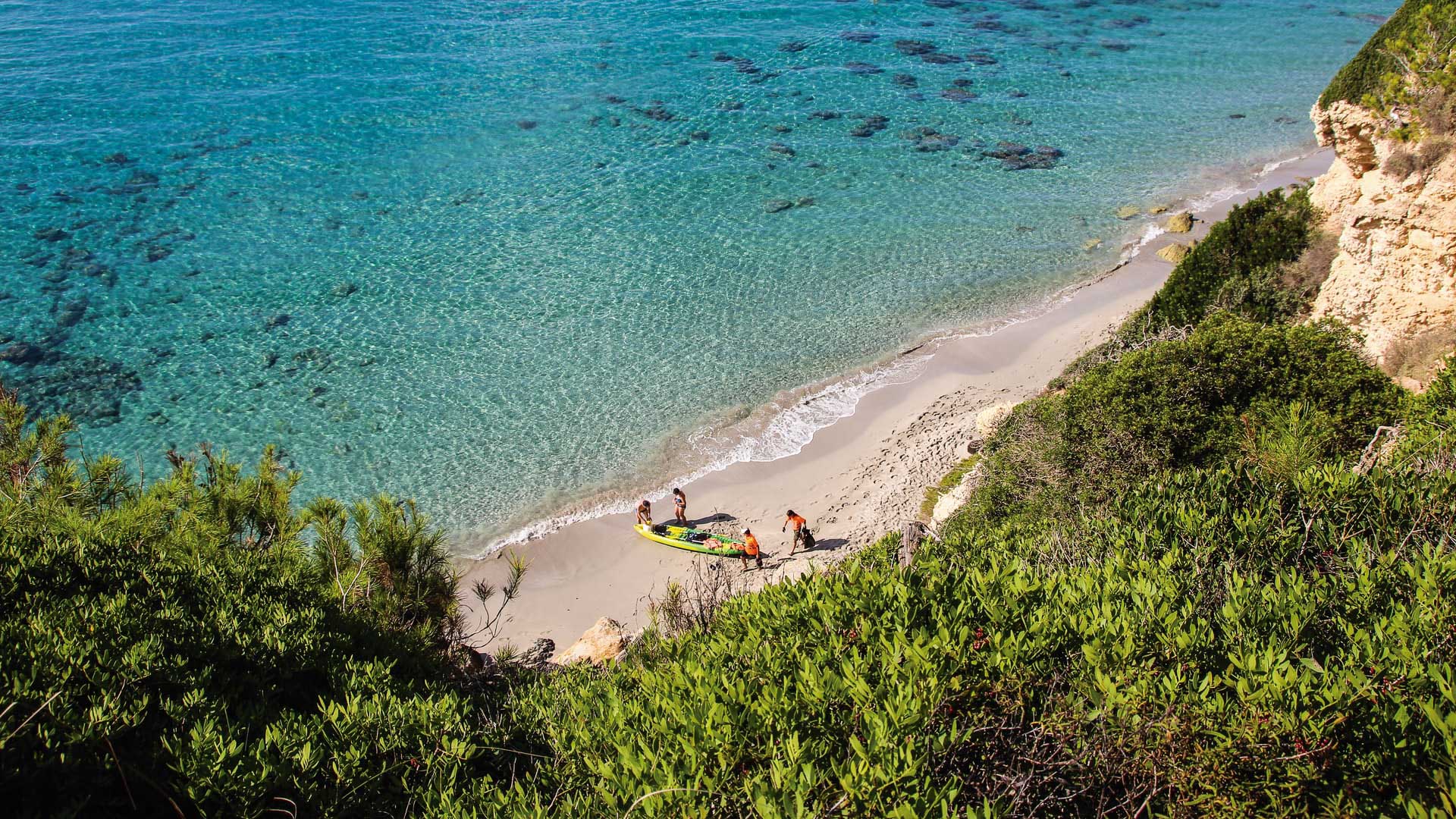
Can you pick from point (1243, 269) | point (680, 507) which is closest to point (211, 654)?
point (680, 507)

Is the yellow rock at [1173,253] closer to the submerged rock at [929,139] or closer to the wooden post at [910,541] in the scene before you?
the submerged rock at [929,139]

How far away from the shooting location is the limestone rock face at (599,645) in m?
13.0

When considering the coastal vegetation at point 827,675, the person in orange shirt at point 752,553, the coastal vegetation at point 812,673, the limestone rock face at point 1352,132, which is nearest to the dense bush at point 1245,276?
the limestone rock face at point 1352,132

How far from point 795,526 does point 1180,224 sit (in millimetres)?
19324

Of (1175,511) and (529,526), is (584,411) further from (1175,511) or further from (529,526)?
(1175,511)

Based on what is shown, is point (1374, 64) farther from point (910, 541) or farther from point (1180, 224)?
point (1180, 224)

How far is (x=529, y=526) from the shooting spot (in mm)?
17141

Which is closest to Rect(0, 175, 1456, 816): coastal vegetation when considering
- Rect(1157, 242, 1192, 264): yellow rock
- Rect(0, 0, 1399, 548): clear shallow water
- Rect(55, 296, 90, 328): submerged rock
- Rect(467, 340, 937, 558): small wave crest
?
Rect(467, 340, 937, 558): small wave crest

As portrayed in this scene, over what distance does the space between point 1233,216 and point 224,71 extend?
41.5 meters

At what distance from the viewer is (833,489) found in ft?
58.6

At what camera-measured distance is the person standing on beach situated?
15.8 metres

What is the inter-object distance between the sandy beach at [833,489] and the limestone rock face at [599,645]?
2.90 feet

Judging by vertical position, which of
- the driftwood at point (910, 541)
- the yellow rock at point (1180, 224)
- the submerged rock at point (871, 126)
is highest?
the submerged rock at point (871, 126)

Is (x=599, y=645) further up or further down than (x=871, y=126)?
further down
